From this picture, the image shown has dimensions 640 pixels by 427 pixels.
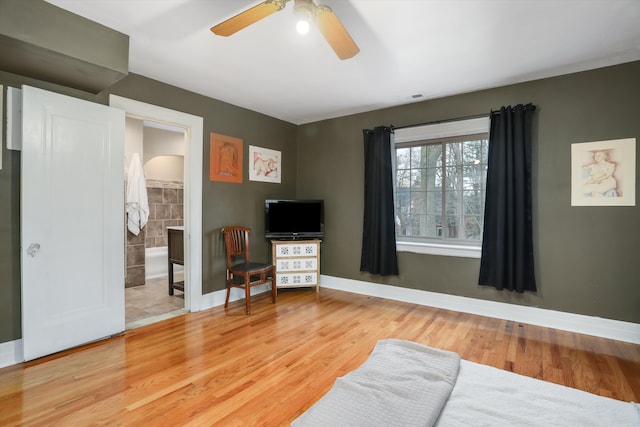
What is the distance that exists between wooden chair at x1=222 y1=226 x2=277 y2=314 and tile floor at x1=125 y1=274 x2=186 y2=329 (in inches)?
26.6

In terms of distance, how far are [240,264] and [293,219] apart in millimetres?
1012

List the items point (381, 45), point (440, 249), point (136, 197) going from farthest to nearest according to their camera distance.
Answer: point (136, 197), point (440, 249), point (381, 45)

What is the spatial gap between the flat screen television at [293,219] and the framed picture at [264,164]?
41 cm

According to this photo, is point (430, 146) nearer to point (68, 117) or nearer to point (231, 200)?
point (231, 200)

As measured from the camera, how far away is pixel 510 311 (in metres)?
3.41

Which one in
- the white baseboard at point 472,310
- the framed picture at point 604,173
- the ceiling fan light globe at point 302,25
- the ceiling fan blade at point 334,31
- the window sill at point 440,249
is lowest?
the white baseboard at point 472,310

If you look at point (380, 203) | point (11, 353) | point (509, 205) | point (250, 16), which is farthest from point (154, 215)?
point (509, 205)

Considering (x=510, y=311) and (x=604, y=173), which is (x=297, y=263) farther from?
(x=604, y=173)

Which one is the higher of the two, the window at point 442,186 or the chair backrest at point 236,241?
the window at point 442,186

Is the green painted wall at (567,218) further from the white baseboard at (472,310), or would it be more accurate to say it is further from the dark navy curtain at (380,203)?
the dark navy curtain at (380,203)

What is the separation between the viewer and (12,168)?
8.11ft

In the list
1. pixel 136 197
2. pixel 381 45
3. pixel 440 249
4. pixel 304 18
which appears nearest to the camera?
pixel 304 18

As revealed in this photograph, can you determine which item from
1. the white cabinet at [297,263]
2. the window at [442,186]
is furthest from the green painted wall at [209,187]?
the window at [442,186]

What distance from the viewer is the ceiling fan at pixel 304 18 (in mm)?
1771
